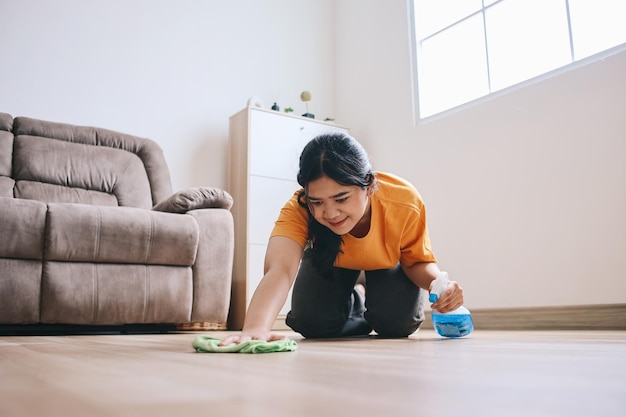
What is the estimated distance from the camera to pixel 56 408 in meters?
0.37

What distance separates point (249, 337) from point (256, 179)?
2.39 meters

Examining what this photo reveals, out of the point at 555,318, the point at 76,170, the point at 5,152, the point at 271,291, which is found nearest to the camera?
the point at 271,291

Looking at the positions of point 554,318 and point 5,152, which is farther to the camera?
point 5,152

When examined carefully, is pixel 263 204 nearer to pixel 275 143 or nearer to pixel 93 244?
pixel 275 143

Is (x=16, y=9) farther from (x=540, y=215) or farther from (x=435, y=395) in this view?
(x=435, y=395)

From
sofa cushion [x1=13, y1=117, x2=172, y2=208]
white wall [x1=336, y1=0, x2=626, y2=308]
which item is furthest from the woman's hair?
sofa cushion [x1=13, y1=117, x2=172, y2=208]

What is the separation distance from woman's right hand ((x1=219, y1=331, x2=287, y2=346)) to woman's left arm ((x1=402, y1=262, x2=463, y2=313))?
0.41 m

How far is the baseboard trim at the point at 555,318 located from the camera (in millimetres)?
2152

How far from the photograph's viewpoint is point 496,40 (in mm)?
3047

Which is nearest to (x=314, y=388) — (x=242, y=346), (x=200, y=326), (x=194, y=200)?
(x=242, y=346)

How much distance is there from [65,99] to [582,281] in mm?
2940

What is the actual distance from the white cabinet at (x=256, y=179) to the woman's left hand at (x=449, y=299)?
199 centimetres

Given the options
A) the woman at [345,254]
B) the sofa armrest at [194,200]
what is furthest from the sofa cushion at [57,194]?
the woman at [345,254]

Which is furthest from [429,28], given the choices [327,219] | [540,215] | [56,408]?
[56,408]
